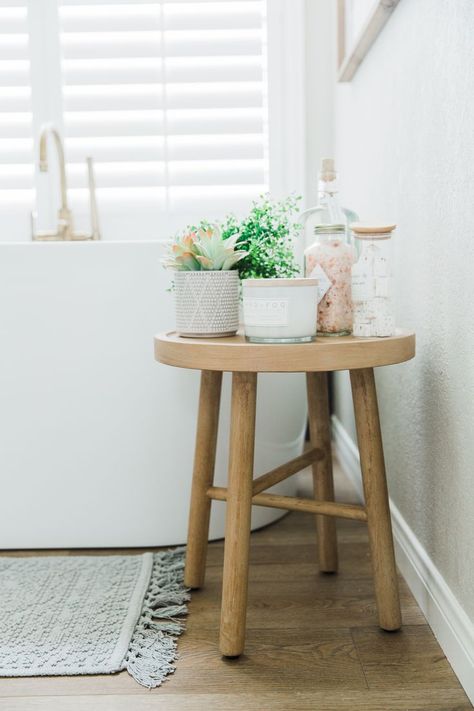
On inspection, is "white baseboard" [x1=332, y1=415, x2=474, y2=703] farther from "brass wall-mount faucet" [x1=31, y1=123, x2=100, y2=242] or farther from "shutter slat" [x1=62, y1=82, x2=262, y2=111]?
"shutter slat" [x1=62, y1=82, x2=262, y2=111]

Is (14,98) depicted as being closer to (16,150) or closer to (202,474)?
(16,150)

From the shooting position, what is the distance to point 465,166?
1074 mm

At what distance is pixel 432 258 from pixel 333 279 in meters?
0.17

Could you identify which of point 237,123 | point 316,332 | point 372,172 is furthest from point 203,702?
point 237,123

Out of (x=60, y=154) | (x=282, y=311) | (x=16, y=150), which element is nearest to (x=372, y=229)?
(x=282, y=311)

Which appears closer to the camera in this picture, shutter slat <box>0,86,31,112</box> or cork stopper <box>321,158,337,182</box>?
cork stopper <box>321,158,337,182</box>

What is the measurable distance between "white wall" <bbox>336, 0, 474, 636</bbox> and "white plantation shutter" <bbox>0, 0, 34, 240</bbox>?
4.06 feet

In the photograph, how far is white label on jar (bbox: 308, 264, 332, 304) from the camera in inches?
49.6

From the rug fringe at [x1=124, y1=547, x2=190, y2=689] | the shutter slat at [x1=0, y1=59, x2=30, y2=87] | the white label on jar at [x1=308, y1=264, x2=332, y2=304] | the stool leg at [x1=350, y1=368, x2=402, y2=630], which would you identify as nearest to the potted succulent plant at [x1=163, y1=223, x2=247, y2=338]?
the white label on jar at [x1=308, y1=264, x2=332, y2=304]

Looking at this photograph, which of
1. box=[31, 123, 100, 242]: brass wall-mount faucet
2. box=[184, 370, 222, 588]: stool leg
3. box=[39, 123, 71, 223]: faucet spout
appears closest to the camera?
box=[184, 370, 222, 588]: stool leg

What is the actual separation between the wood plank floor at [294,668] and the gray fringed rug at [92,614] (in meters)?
0.03

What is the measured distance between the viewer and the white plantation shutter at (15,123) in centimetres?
244

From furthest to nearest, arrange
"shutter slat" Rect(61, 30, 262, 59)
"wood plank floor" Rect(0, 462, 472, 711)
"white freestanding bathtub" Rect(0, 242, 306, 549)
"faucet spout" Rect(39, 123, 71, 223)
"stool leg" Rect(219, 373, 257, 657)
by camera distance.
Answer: "shutter slat" Rect(61, 30, 262, 59) < "faucet spout" Rect(39, 123, 71, 223) < "white freestanding bathtub" Rect(0, 242, 306, 549) < "stool leg" Rect(219, 373, 257, 657) < "wood plank floor" Rect(0, 462, 472, 711)

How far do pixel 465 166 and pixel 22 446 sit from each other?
3.64ft
